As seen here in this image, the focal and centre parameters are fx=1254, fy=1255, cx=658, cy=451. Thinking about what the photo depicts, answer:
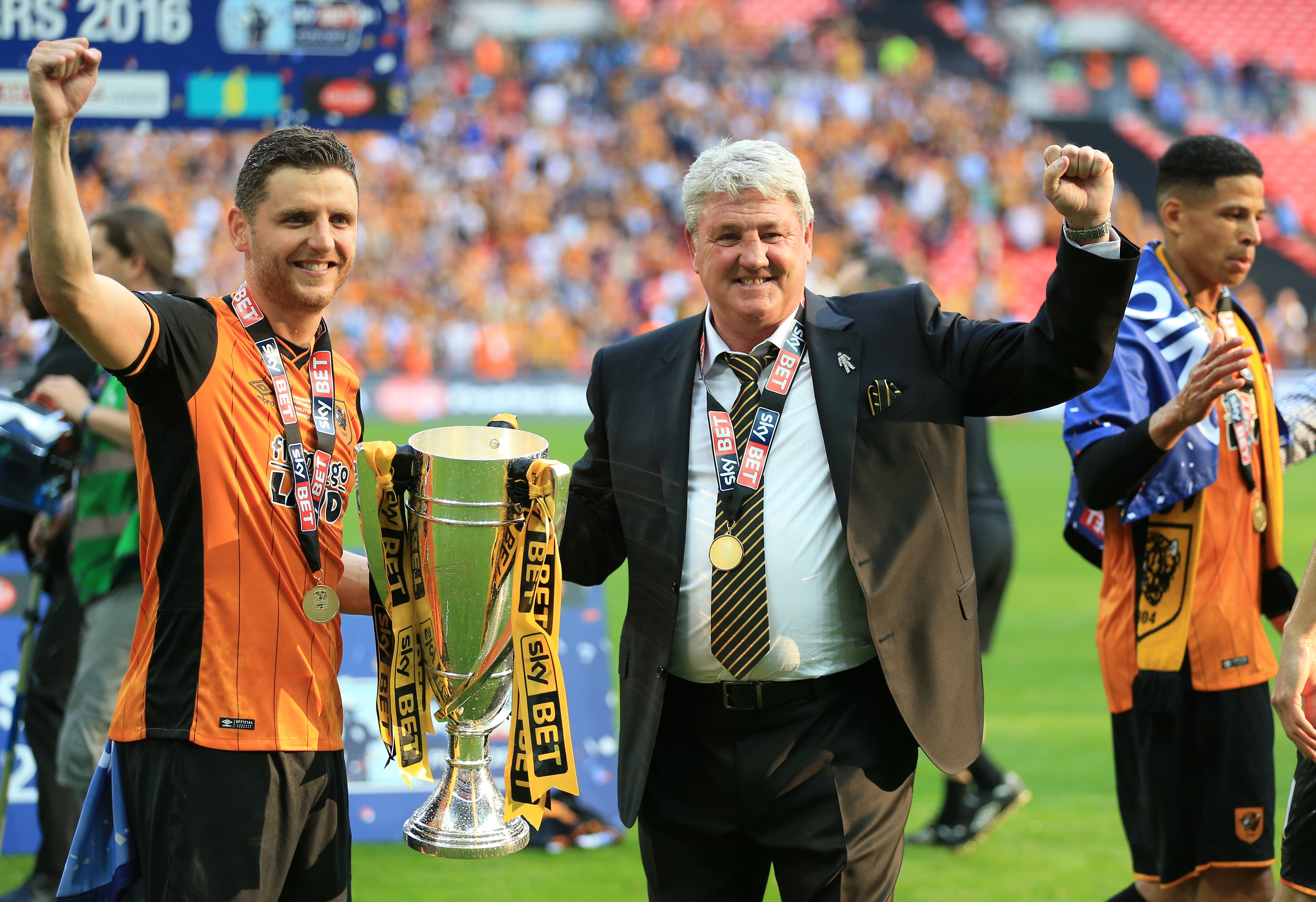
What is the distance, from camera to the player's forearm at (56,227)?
225cm

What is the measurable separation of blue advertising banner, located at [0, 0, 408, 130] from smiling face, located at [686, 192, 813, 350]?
313 centimetres

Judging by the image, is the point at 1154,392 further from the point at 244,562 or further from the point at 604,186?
the point at 604,186

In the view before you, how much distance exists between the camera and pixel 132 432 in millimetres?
2666

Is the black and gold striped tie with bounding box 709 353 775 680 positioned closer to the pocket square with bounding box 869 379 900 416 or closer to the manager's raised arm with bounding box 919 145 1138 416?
the pocket square with bounding box 869 379 900 416

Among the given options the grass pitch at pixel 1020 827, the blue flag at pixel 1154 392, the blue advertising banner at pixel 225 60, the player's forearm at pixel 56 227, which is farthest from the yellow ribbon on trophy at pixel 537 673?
the blue advertising banner at pixel 225 60

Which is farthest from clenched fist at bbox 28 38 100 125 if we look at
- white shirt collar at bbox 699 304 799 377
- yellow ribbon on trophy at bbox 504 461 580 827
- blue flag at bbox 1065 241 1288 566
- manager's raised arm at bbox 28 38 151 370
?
blue flag at bbox 1065 241 1288 566

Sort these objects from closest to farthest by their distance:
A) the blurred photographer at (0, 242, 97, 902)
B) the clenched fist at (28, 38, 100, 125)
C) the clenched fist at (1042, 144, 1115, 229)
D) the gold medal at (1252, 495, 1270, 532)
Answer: the clenched fist at (28, 38, 100, 125) → the clenched fist at (1042, 144, 1115, 229) → the gold medal at (1252, 495, 1270, 532) → the blurred photographer at (0, 242, 97, 902)

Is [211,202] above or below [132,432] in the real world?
above

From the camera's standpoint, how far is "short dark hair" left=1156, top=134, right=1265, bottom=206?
3518mm

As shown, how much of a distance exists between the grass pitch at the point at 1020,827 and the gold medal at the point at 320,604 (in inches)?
85.7

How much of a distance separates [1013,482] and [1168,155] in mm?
11834

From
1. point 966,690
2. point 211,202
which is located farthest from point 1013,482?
point 211,202

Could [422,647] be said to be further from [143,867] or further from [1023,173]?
[1023,173]

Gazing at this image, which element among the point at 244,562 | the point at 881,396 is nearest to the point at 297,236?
the point at 244,562
